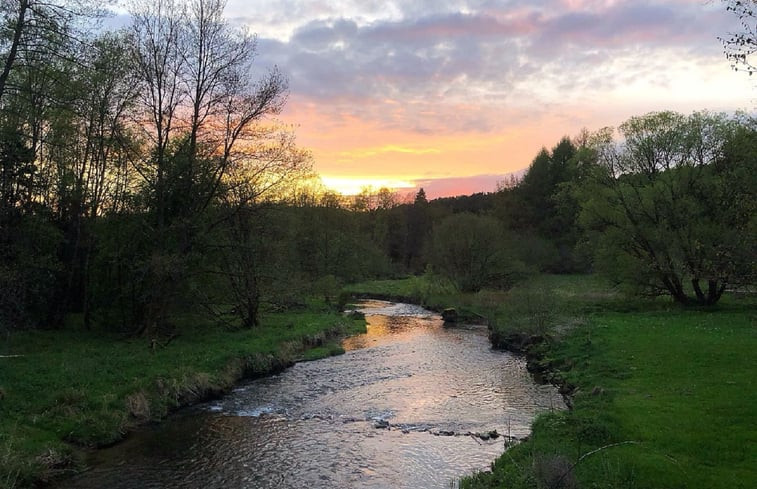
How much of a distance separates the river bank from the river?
1693mm

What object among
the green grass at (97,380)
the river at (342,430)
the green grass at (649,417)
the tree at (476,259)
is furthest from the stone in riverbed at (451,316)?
the green grass at (97,380)

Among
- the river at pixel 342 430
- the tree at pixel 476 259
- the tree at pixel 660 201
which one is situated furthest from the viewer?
the tree at pixel 476 259

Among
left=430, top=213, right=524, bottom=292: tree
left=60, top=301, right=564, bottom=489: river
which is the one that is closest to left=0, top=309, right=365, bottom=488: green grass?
left=60, top=301, right=564, bottom=489: river

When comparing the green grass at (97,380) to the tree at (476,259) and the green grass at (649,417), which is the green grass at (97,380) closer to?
the green grass at (649,417)

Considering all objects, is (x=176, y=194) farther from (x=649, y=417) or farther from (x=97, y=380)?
(x=649, y=417)

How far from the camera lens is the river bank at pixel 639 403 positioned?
32.8 feet

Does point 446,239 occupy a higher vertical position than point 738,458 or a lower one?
higher

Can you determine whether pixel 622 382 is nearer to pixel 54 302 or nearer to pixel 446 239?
pixel 54 302

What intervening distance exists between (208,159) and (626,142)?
1239 inches

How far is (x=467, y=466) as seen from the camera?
42.8 ft

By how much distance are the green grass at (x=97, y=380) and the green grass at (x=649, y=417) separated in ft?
33.0

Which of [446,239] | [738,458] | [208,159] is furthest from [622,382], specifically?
[446,239]

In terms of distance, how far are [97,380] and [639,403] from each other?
54.3 feet

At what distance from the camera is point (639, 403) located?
573 inches
